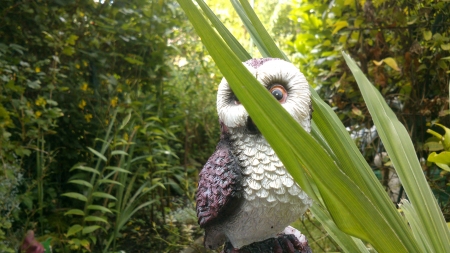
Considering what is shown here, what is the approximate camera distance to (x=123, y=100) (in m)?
2.27

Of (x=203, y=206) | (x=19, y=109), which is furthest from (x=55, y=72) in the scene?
(x=203, y=206)

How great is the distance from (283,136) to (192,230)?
1919 millimetres

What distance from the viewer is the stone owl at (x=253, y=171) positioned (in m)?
0.77

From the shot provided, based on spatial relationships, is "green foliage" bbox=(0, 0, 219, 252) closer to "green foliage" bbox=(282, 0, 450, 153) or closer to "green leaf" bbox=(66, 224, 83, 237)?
"green leaf" bbox=(66, 224, 83, 237)

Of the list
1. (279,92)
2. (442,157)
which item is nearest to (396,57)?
(442,157)

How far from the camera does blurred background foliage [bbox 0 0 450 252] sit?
5.60 ft

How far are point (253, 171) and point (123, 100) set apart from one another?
63.1 inches

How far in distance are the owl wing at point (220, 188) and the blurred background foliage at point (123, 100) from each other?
869 mm

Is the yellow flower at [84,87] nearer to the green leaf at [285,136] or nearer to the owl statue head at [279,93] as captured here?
the owl statue head at [279,93]

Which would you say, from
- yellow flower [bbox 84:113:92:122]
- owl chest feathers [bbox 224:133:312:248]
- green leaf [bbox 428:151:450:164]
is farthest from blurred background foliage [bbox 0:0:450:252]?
owl chest feathers [bbox 224:133:312:248]

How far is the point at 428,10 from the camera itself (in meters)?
1.68

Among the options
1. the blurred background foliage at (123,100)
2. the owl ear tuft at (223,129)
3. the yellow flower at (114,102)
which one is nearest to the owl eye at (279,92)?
the owl ear tuft at (223,129)

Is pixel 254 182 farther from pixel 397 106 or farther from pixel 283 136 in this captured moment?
pixel 397 106

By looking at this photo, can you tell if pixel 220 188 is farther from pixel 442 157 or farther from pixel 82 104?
pixel 82 104
